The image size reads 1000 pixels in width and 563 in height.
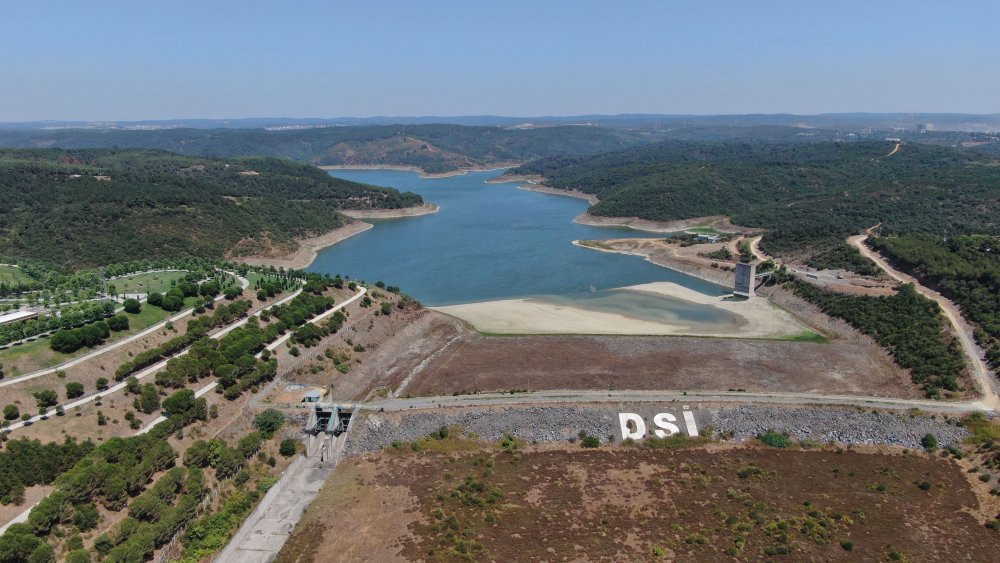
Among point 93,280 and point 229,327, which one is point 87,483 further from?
point 93,280

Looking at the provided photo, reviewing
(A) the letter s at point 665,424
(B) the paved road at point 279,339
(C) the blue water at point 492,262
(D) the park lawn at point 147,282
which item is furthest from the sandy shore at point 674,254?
(D) the park lawn at point 147,282

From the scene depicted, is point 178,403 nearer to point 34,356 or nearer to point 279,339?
point 34,356

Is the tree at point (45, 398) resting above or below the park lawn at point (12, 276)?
below

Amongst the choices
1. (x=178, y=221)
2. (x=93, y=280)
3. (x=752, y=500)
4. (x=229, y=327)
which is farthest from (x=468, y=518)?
(x=178, y=221)

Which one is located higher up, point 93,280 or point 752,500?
point 93,280

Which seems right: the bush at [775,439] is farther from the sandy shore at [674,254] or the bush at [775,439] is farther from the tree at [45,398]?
the sandy shore at [674,254]

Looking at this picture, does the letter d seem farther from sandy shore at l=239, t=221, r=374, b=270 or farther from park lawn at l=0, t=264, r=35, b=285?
sandy shore at l=239, t=221, r=374, b=270
